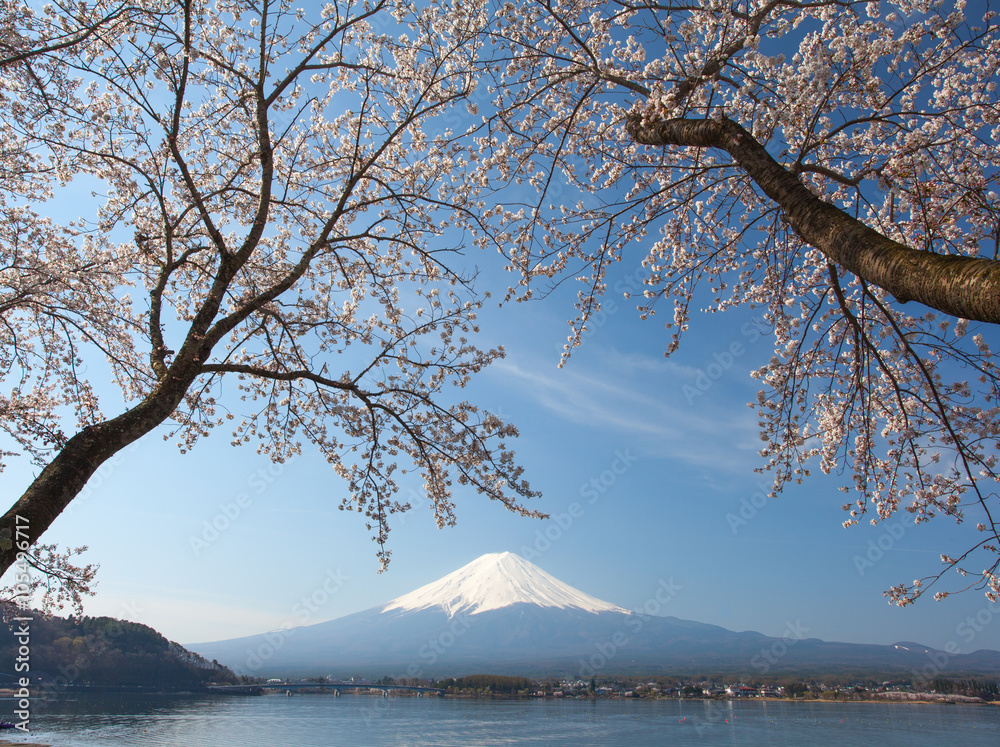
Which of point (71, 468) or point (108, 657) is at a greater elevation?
point (71, 468)

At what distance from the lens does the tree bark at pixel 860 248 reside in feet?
5.16

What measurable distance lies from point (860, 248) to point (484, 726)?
45.0 m

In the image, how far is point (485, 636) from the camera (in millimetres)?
122938

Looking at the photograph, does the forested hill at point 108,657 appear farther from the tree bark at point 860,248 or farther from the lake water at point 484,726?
the tree bark at point 860,248

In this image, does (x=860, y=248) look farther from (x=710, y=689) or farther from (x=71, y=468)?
(x=710, y=689)

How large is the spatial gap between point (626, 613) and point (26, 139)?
14729 cm

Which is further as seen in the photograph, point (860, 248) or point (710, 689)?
point (710, 689)

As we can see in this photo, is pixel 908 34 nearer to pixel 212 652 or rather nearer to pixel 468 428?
pixel 468 428

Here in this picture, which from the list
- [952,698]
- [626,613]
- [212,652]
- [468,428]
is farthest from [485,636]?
[468,428]

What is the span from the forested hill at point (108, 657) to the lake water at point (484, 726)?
2.40 meters

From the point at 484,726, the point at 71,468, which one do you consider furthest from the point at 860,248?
the point at 484,726

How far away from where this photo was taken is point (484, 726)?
37875mm

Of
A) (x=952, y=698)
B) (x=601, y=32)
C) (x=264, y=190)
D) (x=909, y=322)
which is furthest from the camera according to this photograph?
(x=952, y=698)

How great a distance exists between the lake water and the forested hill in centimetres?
240
